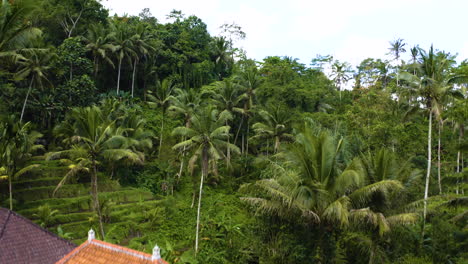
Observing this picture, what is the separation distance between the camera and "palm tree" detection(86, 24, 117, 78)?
26.1 meters

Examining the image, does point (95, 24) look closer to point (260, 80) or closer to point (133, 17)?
point (133, 17)

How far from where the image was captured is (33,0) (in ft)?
34.1

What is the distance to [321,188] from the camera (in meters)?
10.6

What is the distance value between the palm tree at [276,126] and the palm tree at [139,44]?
11.7 metres

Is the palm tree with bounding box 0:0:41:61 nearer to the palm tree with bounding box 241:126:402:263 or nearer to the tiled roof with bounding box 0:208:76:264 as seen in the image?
the tiled roof with bounding box 0:208:76:264

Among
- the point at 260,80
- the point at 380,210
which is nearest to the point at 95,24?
the point at 260,80

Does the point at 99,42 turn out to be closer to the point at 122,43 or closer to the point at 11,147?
the point at 122,43

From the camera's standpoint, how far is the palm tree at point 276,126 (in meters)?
24.0

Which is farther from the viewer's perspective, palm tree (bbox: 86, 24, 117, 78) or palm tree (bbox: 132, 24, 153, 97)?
palm tree (bbox: 132, 24, 153, 97)

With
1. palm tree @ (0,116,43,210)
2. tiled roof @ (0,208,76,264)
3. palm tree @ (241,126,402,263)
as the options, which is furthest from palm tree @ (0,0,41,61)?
palm tree @ (241,126,402,263)

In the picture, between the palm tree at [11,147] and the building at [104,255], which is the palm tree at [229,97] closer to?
the palm tree at [11,147]

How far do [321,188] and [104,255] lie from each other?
622 centimetres

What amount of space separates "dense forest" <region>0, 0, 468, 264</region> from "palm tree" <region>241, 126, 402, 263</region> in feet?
0.15

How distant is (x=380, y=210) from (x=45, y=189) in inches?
578
